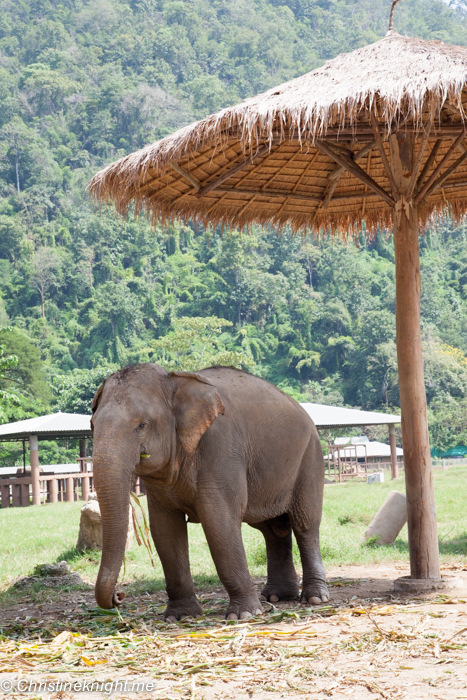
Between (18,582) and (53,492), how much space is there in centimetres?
1686

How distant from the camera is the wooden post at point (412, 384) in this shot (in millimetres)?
6988

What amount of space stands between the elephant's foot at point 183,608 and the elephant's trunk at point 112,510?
2.95 feet

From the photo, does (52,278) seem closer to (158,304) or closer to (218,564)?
(158,304)

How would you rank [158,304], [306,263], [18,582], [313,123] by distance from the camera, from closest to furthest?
[313,123]
[18,582]
[158,304]
[306,263]

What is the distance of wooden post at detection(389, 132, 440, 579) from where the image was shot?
6.99 m

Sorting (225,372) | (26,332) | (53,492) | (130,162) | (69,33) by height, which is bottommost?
(53,492)

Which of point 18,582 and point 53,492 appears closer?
point 18,582

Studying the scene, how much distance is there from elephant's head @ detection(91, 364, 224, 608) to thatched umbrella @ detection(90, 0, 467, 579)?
6.50 ft

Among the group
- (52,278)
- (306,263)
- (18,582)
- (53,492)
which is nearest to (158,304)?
(52,278)

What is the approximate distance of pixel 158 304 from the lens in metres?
72.6

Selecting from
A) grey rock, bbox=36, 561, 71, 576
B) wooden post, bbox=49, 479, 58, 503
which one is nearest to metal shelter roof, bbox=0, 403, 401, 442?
wooden post, bbox=49, 479, 58, 503

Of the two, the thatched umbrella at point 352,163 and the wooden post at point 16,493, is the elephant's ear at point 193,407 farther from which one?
the wooden post at point 16,493

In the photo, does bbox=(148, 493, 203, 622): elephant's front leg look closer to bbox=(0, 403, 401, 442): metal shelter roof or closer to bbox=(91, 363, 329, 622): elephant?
bbox=(91, 363, 329, 622): elephant

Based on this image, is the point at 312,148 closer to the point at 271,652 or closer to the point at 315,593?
the point at 315,593
